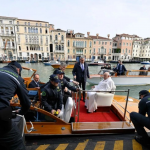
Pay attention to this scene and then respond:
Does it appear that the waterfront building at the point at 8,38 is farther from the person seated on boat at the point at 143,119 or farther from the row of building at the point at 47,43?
the person seated on boat at the point at 143,119

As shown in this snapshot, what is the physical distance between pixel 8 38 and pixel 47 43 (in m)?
13.8

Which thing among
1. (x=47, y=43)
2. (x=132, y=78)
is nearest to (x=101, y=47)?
(x=47, y=43)

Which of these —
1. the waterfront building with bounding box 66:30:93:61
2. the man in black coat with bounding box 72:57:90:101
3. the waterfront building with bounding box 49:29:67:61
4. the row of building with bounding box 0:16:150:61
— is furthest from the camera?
the waterfront building with bounding box 66:30:93:61

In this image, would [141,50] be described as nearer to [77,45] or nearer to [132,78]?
[77,45]

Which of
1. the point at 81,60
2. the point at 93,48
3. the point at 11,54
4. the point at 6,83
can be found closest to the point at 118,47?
the point at 93,48

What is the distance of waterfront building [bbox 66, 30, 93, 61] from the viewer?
4428cm

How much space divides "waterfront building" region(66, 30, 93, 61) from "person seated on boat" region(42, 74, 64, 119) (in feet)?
139

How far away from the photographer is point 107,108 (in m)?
3.62

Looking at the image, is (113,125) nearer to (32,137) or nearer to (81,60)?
(32,137)

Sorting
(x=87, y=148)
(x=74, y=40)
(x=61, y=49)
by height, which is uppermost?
(x=74, y=40)

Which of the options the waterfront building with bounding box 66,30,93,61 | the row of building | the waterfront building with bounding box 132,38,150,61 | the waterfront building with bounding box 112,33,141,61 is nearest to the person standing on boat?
the row of building

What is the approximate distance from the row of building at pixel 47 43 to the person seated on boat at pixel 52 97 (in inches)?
1571

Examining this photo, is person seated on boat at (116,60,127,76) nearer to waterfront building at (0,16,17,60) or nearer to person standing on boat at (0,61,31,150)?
person standing on boat at (0,61,31,150)

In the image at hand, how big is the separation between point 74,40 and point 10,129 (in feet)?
149
